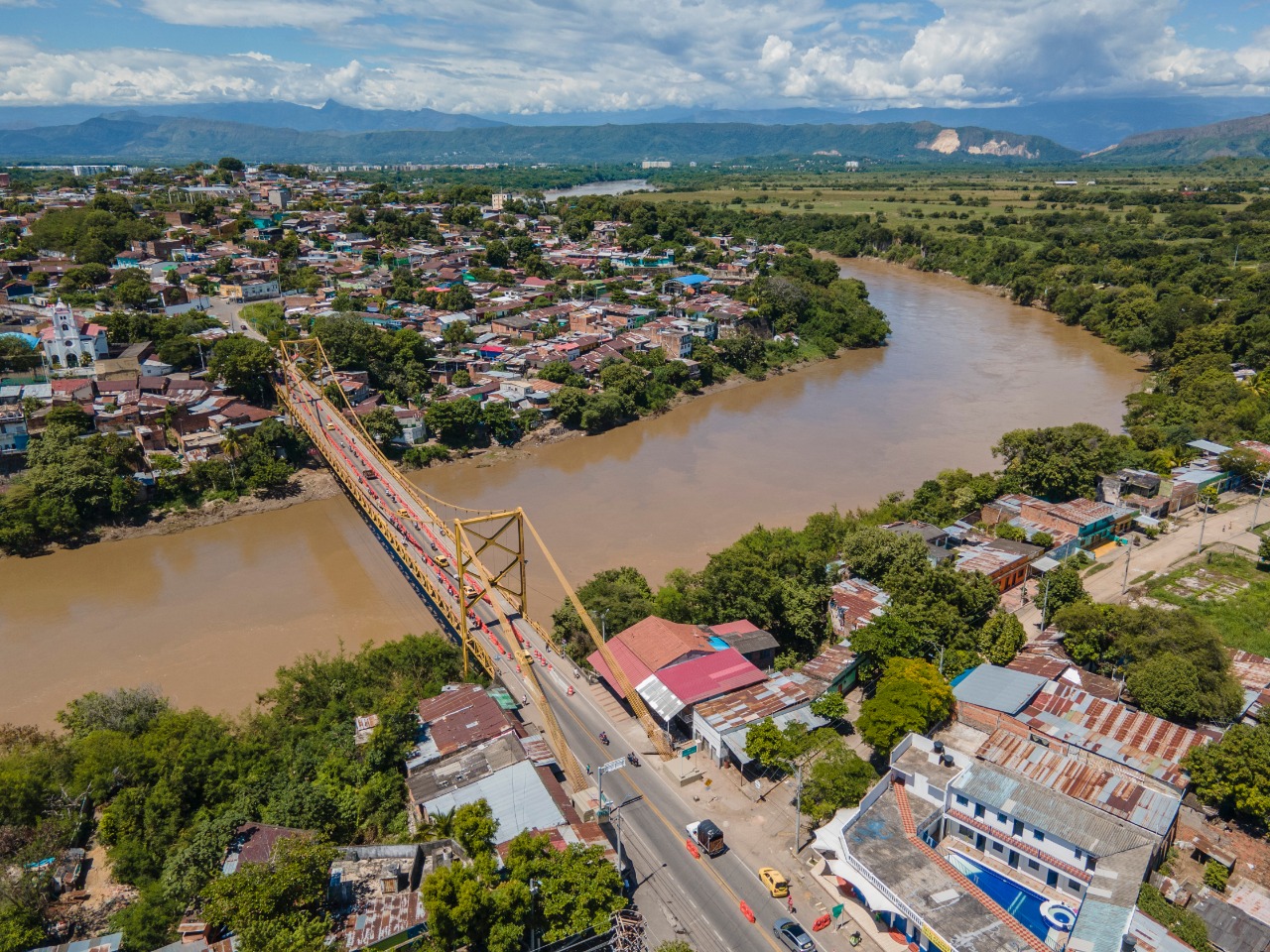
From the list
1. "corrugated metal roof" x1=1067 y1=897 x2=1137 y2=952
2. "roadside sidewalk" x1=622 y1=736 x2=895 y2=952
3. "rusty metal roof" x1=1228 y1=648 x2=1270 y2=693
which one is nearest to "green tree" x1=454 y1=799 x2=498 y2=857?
"roadside sidewalk" x1=622 y1=736 x2=895 y2=952

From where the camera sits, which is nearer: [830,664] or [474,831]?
[474,831]

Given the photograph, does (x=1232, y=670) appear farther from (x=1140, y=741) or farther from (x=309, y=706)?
(x=309, y=706)

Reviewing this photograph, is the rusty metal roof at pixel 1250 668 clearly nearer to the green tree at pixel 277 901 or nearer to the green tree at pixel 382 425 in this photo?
the green tree at pixel 277 901

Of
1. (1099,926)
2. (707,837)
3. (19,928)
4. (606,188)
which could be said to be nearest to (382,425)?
(19,928)

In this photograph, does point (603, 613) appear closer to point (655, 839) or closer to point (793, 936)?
point (655, 839)

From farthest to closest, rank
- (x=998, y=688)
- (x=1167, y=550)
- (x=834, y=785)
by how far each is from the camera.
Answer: (x=1167, y=550)
(x=998, y=688)
(x=834, y=785)

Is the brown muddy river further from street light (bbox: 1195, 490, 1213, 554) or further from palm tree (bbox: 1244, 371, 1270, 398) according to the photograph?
street light (bbox: 1195, 490, 1213, 554)

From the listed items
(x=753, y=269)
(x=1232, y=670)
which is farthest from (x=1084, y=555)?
(x=753, y=269)

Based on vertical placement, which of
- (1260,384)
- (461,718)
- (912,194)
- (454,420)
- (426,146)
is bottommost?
(461,718)
